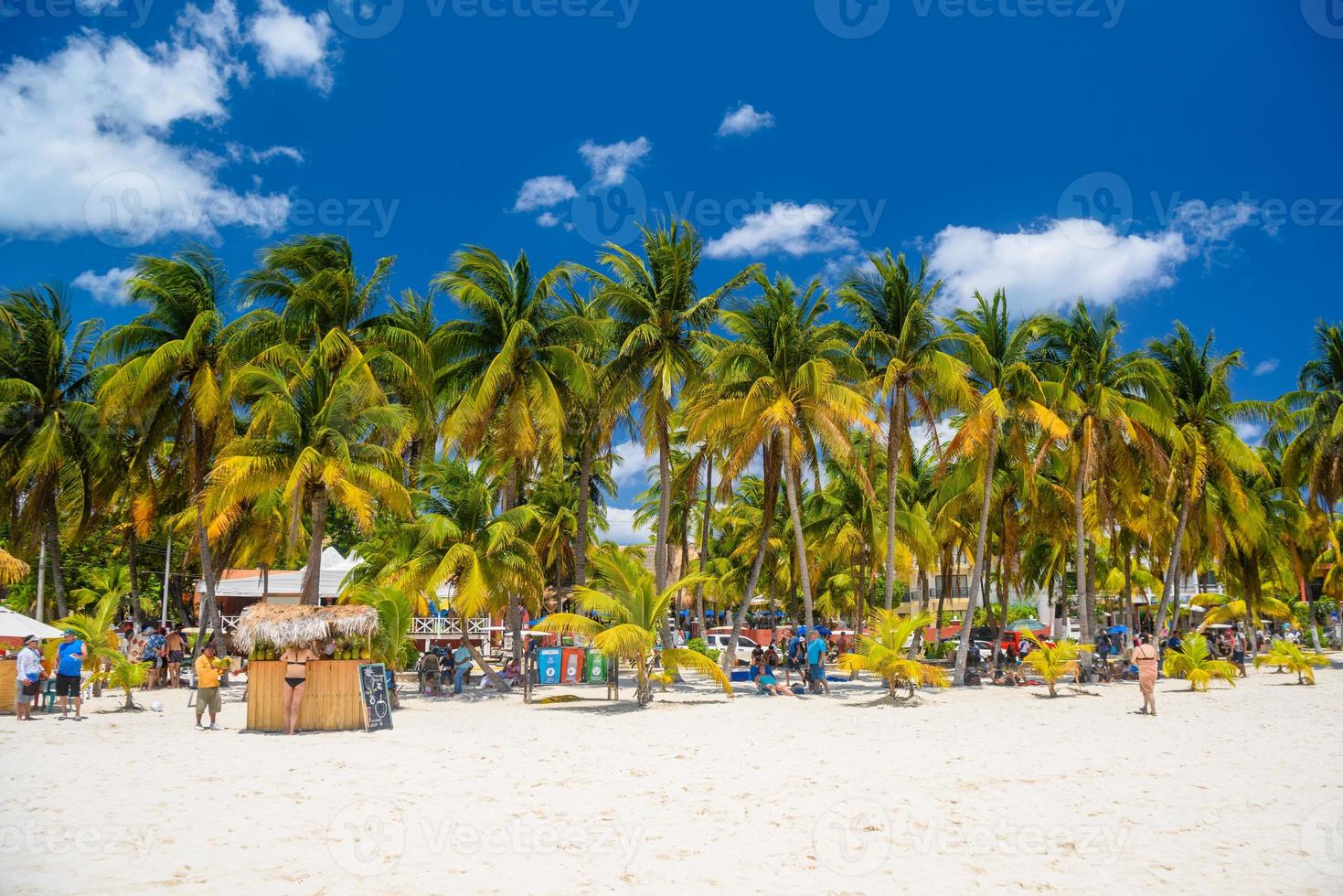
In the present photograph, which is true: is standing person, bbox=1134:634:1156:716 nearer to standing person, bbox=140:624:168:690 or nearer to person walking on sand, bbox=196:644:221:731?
person walking on sand, bbox=196:644:221:731

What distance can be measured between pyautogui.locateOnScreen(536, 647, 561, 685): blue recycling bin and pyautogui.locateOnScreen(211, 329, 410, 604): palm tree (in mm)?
5217

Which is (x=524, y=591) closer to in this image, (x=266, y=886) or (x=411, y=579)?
(x=411, y=579)

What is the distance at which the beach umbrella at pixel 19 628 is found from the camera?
1806 cm

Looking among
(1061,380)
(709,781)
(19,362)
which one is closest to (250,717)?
(709,781)

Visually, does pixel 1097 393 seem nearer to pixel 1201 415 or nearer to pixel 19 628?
pixel 1201 415

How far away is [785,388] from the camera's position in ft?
75.9

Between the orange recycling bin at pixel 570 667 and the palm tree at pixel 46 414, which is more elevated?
the palm tree at pixel 46 414

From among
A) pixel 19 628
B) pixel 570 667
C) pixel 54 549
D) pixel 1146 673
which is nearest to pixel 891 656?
pixel 1146 673

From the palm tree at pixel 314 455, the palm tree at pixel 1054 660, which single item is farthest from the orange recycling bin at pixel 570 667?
the palm tree at pixel 1054 660

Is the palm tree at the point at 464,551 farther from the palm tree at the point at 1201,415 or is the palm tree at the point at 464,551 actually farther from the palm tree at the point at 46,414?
the palm tree at the point at 1201,415

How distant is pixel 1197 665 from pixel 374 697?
1797 centimetres

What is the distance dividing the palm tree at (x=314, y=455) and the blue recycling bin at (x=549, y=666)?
5217 mm

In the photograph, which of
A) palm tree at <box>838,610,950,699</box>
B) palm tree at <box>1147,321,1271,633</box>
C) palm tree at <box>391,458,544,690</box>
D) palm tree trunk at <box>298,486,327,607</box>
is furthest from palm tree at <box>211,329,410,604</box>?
palm tree at <box>1147,321,1271,633</box>

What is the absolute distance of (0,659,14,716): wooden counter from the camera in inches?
652
